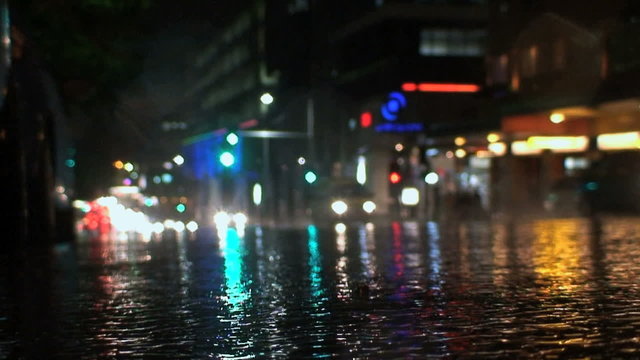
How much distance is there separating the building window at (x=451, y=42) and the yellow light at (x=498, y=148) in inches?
754

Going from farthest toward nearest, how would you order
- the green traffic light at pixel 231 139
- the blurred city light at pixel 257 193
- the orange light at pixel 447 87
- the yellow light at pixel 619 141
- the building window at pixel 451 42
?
1. the building window at pixel 451 42
2. the orange light at pixel 447 87
3. the blurred city light at pixel 257 193
4. the yellow light at pixel 619 141
5. the green traffic light at pixel 231 139

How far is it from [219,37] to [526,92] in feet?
225

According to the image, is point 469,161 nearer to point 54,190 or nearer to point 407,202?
point 407,202

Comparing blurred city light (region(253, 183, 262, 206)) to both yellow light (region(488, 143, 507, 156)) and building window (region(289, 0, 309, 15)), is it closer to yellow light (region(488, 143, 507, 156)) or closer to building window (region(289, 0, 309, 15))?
yellow light (region(488, 143, 507, 156))

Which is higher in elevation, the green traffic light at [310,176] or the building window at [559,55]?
the building window at [559,55]

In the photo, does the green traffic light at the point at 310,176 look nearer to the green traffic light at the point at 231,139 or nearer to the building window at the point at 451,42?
the green traffic light at the point at 231,139

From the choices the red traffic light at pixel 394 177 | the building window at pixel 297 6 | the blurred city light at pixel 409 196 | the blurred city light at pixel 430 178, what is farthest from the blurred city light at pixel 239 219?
the building window at pixel 297 6

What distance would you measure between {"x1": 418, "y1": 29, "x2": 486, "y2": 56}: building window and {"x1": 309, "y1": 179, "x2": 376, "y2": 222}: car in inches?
Answer: 900

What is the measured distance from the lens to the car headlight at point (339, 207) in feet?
143

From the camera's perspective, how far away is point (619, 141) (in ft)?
133

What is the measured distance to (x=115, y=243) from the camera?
27.1 m

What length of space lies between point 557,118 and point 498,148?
438 cm

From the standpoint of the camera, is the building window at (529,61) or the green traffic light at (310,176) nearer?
the green traffic light at (310,176)

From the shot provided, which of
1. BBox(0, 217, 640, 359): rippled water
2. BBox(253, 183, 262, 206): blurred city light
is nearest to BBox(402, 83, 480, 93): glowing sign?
BBox(253, 183, 262, 206): blurred city light
